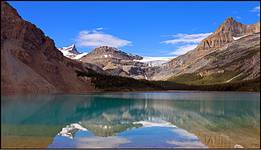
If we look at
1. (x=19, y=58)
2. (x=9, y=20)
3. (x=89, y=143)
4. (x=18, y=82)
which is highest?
(x=9, y=20)

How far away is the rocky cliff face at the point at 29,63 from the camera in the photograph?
11306 cm

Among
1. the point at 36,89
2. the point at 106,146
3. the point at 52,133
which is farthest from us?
the point at 36,89

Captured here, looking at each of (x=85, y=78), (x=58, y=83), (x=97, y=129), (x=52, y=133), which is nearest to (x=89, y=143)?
(x=52, y=133)

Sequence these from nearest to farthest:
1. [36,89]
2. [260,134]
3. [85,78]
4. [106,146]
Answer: [106,146] < [260,134] < [36,89] < [85,78]

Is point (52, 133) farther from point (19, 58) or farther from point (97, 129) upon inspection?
point (19, 58)

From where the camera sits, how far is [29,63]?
141000 millimetres

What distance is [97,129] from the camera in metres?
38.8

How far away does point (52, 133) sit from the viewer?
1282 inches

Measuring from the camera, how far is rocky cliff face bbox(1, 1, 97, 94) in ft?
371

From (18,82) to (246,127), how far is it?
8723cm

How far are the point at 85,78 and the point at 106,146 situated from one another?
16305 cm

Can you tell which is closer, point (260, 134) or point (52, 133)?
point (52, 133)

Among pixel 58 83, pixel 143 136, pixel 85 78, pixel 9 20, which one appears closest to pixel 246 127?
pixel 143 136

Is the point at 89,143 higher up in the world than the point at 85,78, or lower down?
lower down
